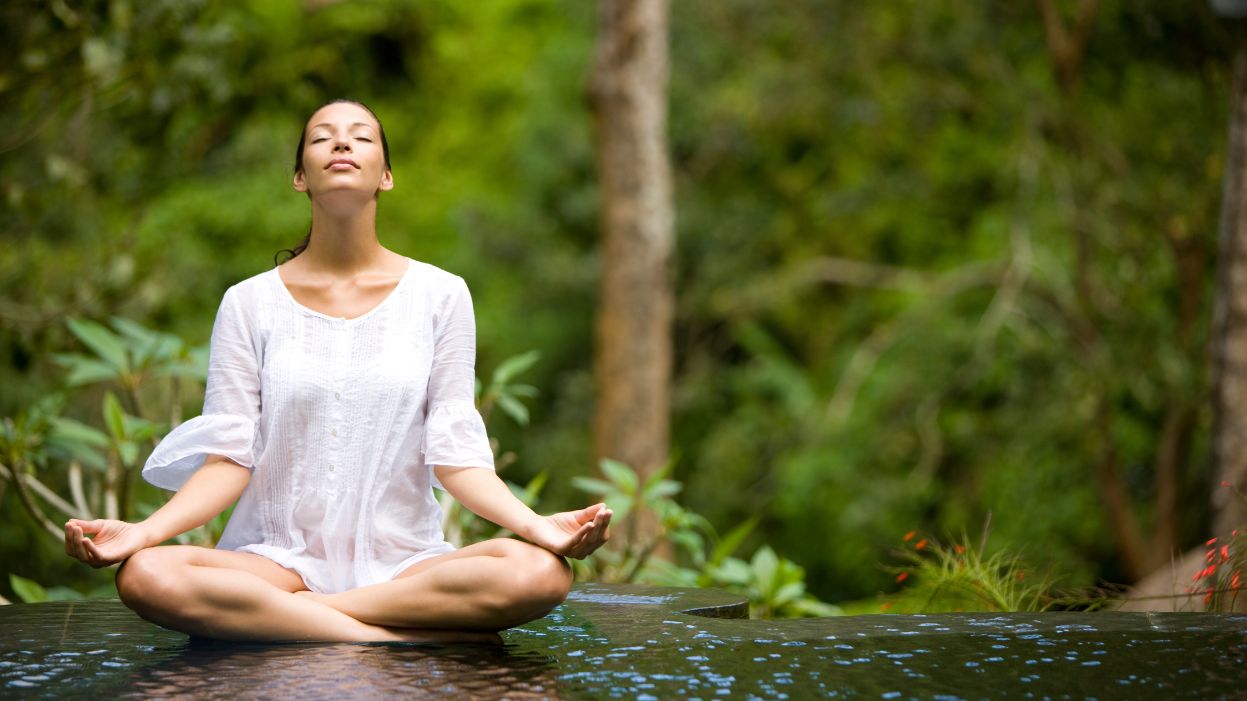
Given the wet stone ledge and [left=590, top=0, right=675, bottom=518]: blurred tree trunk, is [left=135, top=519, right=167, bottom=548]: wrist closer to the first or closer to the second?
the wet stone ledge

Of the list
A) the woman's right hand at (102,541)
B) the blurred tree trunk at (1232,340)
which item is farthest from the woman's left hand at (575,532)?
the blurred tree trunk at (1232,340)

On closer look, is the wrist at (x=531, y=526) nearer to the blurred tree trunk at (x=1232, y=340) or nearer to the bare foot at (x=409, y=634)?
the bare foot at (x=409, y=634)

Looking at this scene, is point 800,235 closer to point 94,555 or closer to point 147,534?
point 147,534

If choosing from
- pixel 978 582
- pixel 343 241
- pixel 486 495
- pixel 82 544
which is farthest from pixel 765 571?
pixel 82 544

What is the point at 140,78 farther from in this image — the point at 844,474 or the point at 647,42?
the point at 844,474

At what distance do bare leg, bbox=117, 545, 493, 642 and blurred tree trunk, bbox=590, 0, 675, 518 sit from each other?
16.2 feet

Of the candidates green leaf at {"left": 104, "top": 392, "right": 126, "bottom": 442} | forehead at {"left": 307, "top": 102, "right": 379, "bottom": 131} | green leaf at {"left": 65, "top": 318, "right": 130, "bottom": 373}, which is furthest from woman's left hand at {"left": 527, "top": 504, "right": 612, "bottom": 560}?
green leaf at {"left": 65, "top": 318, "right": 130, "bottom": 373}

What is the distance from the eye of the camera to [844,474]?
8734mm

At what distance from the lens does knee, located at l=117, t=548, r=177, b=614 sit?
239 cm

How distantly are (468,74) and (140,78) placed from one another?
10062 millimetres

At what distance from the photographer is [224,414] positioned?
2586mm

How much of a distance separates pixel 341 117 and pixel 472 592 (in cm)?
94

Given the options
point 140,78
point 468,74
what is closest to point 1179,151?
point 140,78

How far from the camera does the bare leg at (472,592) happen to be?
7.88 ft
